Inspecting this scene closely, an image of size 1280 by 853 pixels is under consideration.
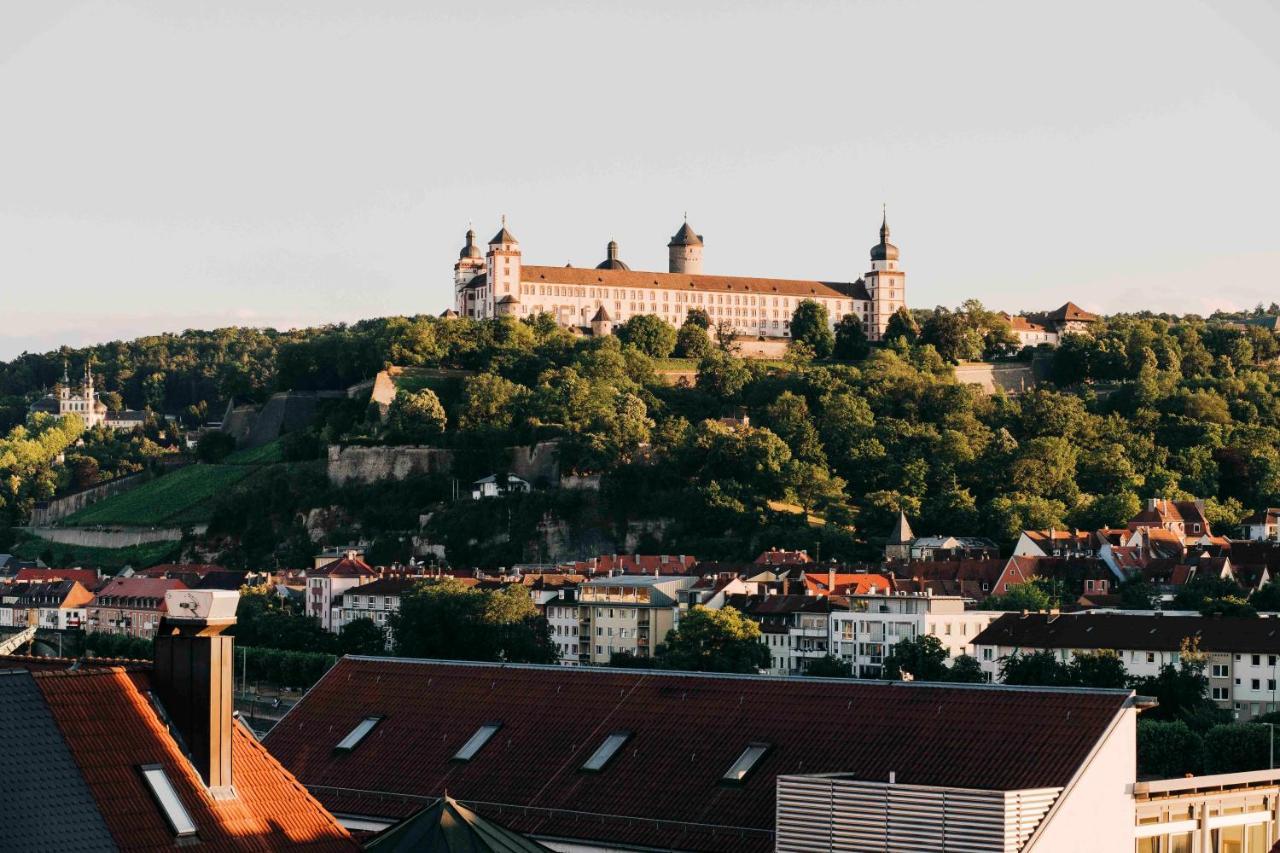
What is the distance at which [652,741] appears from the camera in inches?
933

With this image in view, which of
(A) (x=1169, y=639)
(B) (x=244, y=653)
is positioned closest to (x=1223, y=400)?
(A) (x=1169, y=639)

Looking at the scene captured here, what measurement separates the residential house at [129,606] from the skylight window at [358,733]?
213 ft

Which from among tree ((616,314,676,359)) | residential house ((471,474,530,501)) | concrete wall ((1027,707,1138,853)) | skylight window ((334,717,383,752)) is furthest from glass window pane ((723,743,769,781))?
tree ((616,314,676,359))

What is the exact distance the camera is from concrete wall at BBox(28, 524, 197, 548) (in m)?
115

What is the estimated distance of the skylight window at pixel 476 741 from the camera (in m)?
24.5

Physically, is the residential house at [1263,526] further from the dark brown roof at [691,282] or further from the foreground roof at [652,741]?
the foreground roof at [652,741]

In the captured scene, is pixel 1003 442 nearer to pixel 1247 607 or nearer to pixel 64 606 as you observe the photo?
pixel 1247 607

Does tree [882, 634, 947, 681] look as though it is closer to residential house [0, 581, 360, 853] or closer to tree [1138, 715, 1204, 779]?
tree [1138, 715, 1204, 779]

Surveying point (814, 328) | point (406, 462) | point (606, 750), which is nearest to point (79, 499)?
point (406, 462)

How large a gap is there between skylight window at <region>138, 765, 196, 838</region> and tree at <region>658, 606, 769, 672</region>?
50673 millimetres

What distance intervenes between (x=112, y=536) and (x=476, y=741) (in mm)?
97073

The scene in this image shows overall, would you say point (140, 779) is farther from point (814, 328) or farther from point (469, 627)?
point (814, 328)

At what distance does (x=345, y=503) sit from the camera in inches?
4250

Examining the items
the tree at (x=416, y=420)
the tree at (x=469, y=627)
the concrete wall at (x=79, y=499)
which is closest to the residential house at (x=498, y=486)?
the tree at (x=416, y=420)
